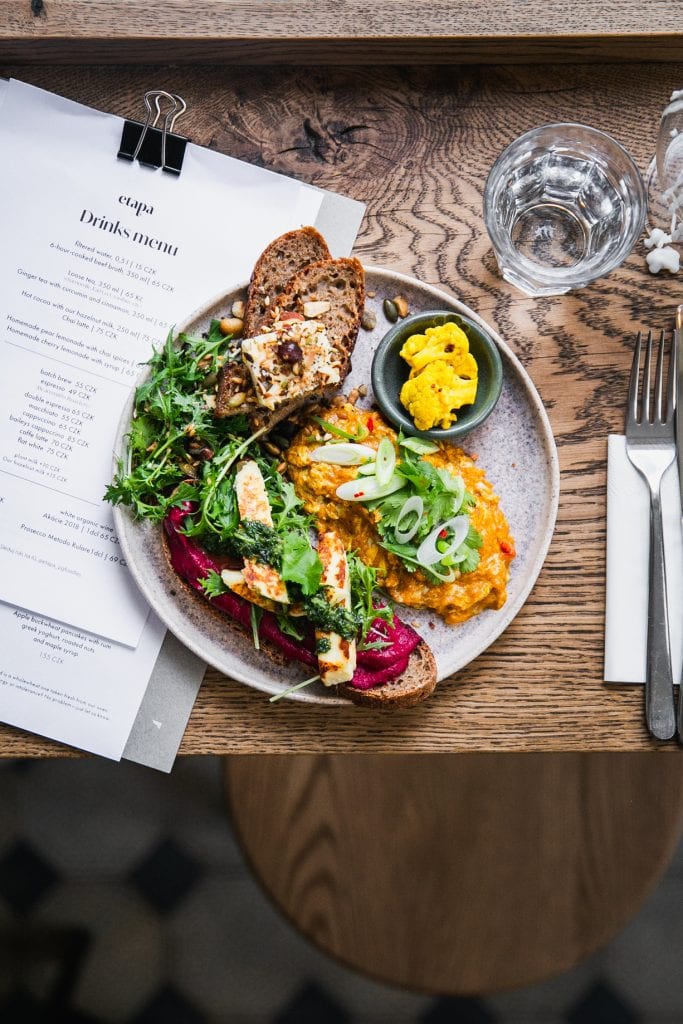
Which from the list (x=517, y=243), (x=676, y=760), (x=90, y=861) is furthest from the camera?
(x=90, y=861)

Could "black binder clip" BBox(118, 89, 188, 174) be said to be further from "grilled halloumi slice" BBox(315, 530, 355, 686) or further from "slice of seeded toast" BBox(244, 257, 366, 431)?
"grilled halloumi slice" BBox(315, 530, 355, 686)

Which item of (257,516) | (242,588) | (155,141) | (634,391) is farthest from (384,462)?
(155,141)

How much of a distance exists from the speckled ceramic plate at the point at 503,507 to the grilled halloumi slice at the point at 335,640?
0.41ft

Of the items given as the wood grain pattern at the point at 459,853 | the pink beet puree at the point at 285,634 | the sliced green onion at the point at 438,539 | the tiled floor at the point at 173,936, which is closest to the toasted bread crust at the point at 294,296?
the pink beet puree at the point at 285,634

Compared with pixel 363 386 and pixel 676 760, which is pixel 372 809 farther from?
pixel 363 386

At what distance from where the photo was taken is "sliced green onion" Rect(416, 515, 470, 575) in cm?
168

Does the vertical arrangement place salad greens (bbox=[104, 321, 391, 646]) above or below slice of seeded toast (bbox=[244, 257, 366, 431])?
below

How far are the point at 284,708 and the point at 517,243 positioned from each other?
3.91 ft

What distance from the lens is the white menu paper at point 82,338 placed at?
1840 mm

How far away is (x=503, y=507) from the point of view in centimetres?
184

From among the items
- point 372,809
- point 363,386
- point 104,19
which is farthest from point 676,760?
point 104,19

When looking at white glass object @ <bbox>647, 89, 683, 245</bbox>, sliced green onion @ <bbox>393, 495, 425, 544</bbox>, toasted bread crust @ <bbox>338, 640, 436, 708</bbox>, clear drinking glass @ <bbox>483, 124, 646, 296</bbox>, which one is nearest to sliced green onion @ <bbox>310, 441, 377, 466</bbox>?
sliced green onion @ <bbox>393, 495, 425, 544</bbox>

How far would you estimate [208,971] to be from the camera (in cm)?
308

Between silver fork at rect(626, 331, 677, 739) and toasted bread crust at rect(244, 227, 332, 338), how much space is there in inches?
30.2
